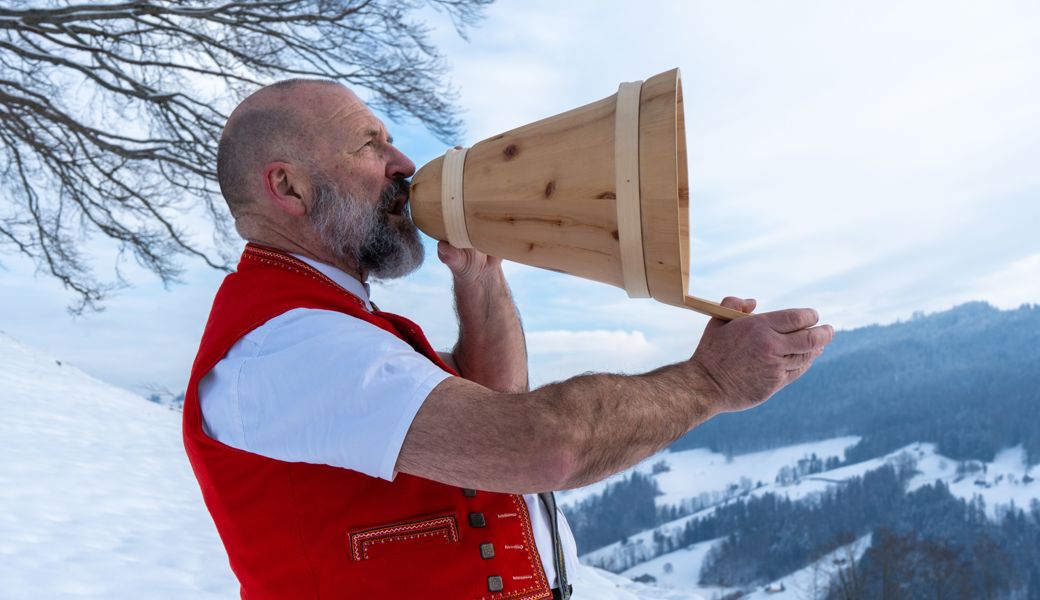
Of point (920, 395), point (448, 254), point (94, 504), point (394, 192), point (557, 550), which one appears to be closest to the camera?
point (557, 550)

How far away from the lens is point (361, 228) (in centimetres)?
219

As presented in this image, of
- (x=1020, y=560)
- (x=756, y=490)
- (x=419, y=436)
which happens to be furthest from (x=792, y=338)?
(x=756, y=490)

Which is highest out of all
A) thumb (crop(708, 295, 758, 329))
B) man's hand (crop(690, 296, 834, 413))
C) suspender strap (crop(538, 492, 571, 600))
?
thumb (crop(708, 295, 758, 329))

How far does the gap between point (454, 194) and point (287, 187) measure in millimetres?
464

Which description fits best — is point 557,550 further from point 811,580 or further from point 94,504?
point 811,580

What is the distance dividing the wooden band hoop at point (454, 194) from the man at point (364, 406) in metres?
0.20

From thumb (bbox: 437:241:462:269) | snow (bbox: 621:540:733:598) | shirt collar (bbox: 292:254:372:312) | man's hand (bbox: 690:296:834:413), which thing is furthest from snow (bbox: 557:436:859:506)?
man's hand (bbox: 690:296:834:413)

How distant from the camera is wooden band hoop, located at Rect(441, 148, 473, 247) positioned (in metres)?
2.08

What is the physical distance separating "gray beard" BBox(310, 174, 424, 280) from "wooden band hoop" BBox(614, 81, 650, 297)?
0.69m

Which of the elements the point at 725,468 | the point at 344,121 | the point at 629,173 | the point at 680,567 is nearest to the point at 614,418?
the point at 629,173

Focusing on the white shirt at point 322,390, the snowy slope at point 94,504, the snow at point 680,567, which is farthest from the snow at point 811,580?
the white shirt at point 322,390

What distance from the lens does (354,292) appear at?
7.43ft

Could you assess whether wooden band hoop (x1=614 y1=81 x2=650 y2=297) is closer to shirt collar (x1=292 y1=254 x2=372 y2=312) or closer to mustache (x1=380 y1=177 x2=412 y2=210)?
mustache (x1=380 y1=177 x2=412 y2=210)

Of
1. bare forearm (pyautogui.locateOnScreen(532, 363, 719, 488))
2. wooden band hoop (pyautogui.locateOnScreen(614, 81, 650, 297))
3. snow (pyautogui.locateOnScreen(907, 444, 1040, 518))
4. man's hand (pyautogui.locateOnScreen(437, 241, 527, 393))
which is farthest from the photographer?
snow (pyautogui.locateOnScreen(907, 444, 1040, 518))
